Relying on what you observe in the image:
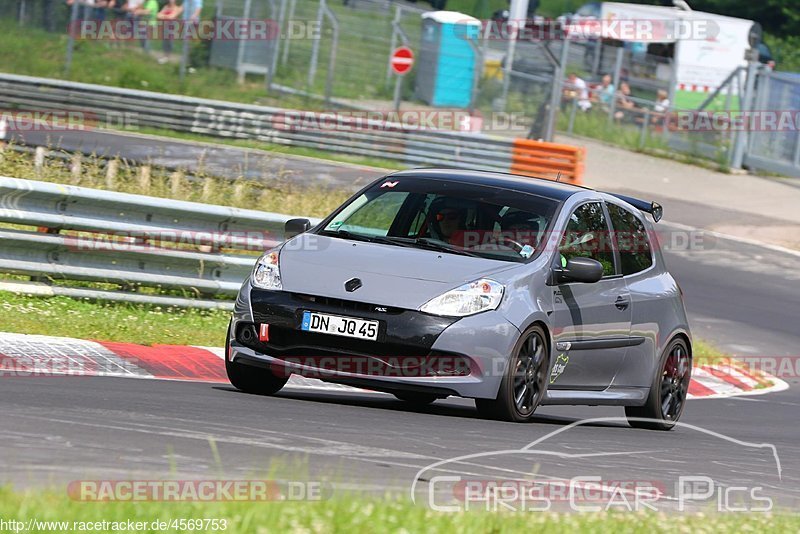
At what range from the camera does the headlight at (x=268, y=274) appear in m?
8.65

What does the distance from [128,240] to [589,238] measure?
4089mm

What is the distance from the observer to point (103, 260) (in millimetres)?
11766

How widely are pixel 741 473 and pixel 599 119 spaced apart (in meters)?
27.8

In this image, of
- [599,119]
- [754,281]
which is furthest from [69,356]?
[599,119]

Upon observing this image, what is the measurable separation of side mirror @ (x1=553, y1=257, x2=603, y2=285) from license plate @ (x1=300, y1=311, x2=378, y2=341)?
1.37m

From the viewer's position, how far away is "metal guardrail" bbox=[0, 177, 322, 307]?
37.4 ft

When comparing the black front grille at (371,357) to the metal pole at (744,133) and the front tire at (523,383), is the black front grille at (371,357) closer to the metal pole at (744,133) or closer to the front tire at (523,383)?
the front tire at (523,383)

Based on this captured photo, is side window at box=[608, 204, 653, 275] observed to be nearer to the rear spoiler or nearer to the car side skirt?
the rear spoiler

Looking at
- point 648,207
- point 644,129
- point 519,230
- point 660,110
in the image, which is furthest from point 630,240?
point 660,110

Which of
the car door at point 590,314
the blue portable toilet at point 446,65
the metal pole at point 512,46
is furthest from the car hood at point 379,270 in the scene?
the blue portable toilet at point 446,65

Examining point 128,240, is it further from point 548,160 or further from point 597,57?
point 597,57

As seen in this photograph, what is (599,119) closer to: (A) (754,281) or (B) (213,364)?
(A) (754,281)

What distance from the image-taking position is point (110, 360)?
9.56 meters

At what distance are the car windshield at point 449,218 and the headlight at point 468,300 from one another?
0.51 m
